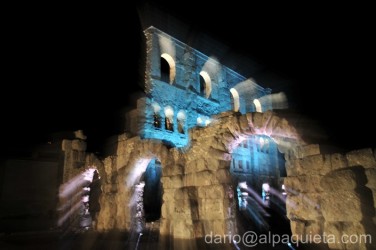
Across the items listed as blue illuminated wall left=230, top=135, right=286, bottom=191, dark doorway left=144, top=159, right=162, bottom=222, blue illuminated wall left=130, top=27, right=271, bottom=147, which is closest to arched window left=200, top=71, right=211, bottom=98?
blue illuminated wall left=130, top=27, right=271, bottom=147

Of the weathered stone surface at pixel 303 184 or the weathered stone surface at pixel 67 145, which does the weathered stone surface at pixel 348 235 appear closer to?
A: the weathered stone surface at pixel 303 184

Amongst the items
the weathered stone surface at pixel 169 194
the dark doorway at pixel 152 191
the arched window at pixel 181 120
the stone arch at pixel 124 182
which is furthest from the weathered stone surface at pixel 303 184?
the arched window at pixel 181 120

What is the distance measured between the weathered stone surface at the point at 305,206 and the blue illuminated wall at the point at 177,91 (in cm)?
786

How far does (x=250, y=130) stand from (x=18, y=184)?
47.0 ft

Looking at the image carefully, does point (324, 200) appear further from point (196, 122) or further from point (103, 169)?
point (196, 122)

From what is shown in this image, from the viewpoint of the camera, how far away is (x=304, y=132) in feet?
26.7

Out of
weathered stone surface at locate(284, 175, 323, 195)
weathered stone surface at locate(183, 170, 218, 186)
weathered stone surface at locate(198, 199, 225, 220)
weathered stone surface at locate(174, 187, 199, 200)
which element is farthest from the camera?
weathered stone surface at locate(174, 187, 199, 200)

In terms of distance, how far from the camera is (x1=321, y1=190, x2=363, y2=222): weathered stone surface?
21.5 feet

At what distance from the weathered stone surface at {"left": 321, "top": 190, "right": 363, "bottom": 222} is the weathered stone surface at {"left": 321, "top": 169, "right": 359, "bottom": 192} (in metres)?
0.12

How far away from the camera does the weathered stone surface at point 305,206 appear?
755 cm

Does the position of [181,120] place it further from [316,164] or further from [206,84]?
[316,164]

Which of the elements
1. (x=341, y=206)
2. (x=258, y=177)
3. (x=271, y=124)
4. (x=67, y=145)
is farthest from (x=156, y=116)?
(x=341, y=206)

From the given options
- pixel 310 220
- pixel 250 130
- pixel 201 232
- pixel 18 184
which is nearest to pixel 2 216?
pixel 18 184

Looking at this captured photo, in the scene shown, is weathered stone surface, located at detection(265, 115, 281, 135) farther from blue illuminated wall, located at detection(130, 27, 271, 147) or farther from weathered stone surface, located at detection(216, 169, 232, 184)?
blue illuminated wall, located at detection(130, 27, 271, 147)
